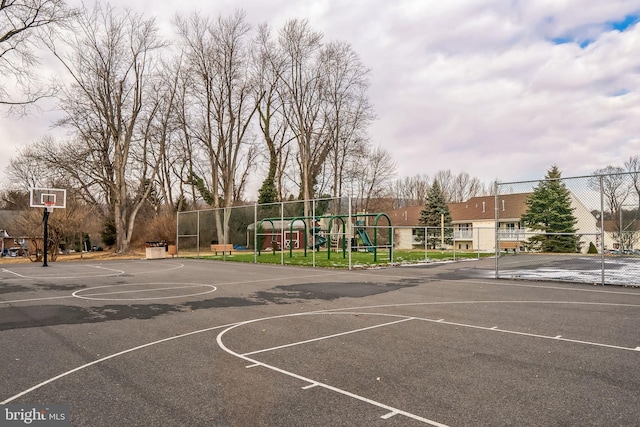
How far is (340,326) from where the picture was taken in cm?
691

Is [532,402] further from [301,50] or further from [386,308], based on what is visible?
[301,50]

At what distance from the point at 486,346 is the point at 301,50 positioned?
3311 cm

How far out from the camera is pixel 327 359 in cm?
505

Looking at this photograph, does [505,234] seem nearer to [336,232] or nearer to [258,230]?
[336,232]

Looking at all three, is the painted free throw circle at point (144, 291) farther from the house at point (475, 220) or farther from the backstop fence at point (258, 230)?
the house at point (475, 220)

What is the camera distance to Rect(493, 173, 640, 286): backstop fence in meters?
12.8

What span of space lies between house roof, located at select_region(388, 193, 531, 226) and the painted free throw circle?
34.9m

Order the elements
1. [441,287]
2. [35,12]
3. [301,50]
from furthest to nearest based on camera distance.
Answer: [301,50] < [35,12] < [441,287]

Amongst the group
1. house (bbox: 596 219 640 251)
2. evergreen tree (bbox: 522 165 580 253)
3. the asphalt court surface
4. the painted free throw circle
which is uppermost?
evergreen tree (bbox: 522 165 580 253)

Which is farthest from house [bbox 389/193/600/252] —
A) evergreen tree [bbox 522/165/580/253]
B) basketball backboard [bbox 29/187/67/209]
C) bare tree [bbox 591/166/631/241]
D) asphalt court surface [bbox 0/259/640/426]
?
asphalt court surface [bbox 0/259/640/426]

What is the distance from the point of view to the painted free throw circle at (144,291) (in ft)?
33.7

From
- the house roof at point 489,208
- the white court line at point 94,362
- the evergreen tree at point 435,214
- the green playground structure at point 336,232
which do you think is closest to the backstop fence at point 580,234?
the green playground structure at point 336,232

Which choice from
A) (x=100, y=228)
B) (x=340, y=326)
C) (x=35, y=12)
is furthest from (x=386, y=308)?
(x=100, y=228)

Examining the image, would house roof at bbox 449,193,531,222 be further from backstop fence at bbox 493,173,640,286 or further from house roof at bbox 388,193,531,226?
backstop fence at bbox 493,173,640,286
